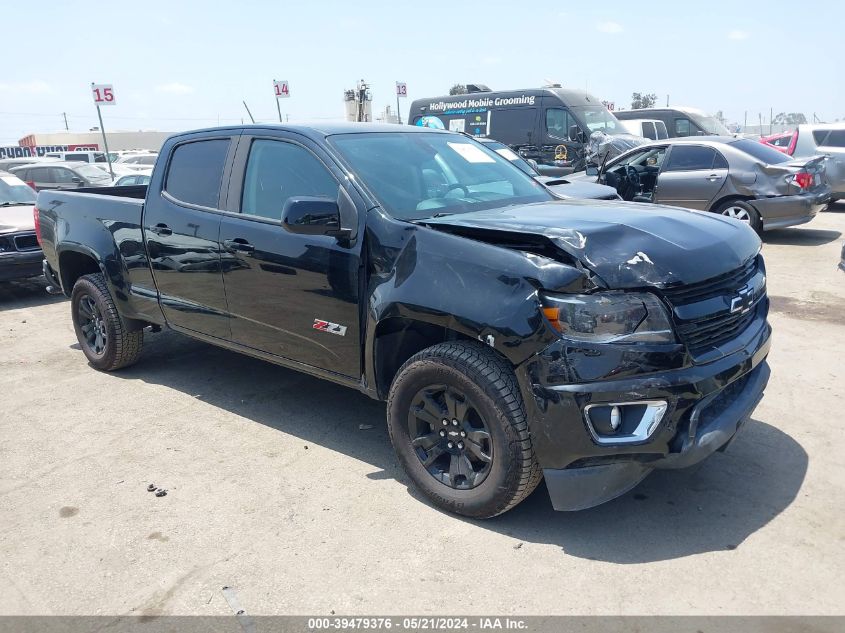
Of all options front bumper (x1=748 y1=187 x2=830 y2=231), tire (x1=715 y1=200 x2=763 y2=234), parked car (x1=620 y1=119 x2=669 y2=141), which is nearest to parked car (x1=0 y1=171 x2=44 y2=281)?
tire (x1=715 y1=200 x2=763 y2=234)

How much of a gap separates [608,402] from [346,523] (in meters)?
1.40

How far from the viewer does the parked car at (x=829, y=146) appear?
13.4 metres

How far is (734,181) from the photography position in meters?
10.0

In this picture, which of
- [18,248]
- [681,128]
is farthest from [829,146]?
[18,248]

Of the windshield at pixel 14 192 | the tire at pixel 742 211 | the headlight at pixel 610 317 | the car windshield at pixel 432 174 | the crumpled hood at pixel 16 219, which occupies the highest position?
the car windshield at pixel 432 174

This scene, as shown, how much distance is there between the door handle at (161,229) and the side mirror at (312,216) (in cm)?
149

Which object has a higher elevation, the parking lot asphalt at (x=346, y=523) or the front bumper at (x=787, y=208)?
the front bumper at (x=787, y=208)

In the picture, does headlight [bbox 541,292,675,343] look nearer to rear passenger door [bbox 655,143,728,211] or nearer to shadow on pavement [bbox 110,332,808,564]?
shadow on pavement [bbox 110,332,808,564]

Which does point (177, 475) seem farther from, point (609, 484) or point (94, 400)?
point (609, 484)

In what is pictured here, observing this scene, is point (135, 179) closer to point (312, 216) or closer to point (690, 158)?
point (690, 158)

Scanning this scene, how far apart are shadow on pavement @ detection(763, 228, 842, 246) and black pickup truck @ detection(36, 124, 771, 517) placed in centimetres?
743

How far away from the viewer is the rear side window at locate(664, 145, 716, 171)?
10.4 meters

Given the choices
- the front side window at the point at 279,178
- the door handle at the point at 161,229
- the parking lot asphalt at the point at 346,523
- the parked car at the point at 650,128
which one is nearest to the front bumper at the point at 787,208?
the parking lot asphalt at the point at 346,523

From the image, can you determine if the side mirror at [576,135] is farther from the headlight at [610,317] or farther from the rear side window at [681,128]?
the headlight at [610,317]
